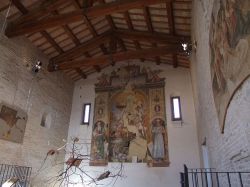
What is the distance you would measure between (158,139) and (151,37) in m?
4.20

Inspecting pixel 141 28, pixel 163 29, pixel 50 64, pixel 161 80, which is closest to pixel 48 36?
pixel 50 64

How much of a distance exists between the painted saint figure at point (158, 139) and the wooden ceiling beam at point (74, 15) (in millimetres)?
5132

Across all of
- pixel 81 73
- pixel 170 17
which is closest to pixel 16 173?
pixel 81 73

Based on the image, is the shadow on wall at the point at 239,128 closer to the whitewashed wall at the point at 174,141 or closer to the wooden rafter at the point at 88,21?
the wooden rafter at the point at 88,21

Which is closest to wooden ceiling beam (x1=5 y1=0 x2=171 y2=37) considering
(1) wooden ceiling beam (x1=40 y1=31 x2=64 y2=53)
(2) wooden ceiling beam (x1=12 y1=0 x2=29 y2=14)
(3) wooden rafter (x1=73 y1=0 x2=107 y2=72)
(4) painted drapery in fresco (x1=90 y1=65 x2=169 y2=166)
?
(3) wooden rafter (x1=73 y1=0 x2=107 y2=72)

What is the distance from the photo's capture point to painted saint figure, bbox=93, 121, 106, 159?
9819 mm

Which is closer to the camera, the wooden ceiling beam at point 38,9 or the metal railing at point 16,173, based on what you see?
the metal railing at point 16,173

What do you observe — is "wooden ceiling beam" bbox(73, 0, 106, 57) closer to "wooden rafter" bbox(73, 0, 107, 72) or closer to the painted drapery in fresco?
"wooden rafter" bbox(73, 0, 107, 72)

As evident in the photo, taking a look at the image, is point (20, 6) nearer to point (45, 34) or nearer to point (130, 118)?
point (45, 34)

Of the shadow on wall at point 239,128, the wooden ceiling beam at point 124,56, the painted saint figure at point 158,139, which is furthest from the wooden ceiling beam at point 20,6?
the shadow on wall at point 239,128

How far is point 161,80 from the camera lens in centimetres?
1046

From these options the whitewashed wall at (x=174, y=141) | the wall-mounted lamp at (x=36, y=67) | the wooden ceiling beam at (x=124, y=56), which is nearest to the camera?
the wooden ceiling beam at (x=124, y=56)

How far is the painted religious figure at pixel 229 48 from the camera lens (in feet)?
7.86

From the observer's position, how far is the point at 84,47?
9812mm
